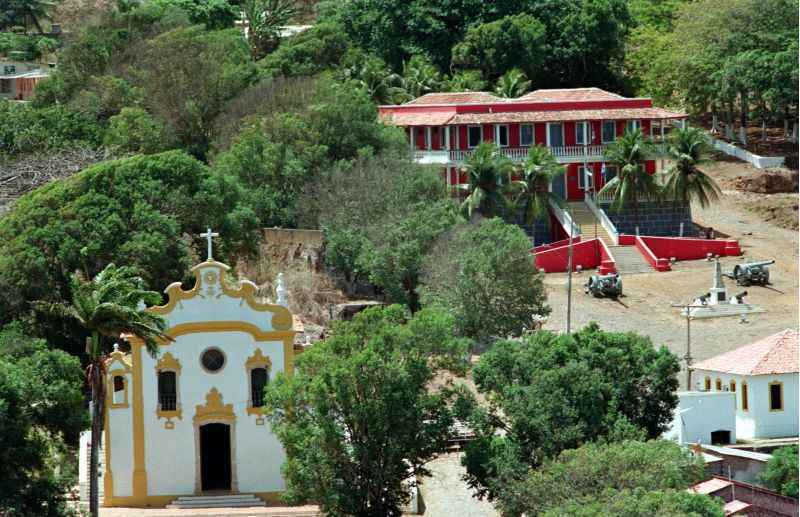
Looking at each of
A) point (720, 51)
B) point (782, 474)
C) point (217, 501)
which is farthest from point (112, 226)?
point (720, 51)

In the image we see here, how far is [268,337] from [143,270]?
1315cm

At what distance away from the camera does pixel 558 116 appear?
103 m

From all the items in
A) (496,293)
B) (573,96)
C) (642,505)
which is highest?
(573,96)

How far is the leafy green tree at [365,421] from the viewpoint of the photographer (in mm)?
63469

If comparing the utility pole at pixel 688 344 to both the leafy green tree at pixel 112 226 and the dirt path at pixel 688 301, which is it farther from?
the leafy green tree at pixel 112 226

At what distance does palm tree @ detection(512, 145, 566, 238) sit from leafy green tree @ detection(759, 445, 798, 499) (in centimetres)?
3032

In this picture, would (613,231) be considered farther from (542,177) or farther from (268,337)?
(268,337)

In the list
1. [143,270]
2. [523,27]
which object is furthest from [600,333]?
[523,27]

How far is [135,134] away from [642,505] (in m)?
46.8

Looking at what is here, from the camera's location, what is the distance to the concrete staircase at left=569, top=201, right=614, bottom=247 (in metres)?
97.1

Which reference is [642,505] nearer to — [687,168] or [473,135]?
[687,168]

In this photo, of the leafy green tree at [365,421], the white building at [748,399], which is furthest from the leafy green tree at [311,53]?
the leafy green tree at [365,421]

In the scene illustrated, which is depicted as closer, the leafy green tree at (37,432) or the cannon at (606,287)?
the leafy green tree at (37,432)

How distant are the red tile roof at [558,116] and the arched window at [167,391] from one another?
117 feet
